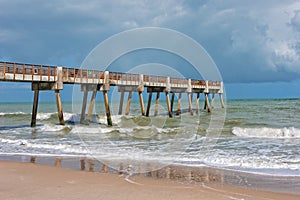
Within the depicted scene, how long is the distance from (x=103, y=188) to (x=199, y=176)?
8.01 feet

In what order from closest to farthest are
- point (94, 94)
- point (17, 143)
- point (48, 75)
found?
1. point (17, 143)
2. point (48, 75)
3. point (94, 94)

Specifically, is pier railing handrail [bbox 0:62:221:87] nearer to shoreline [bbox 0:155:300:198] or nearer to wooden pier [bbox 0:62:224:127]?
wooden pier [bbox 0:62:224:127]

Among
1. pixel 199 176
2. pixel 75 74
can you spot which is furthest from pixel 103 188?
pixel 75 74

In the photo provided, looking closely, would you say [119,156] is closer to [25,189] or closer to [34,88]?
[25,189]

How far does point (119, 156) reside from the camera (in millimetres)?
10305

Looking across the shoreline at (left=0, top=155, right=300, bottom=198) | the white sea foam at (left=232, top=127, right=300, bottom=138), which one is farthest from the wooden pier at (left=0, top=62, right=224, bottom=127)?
the white sea foam at (left=232, top=127, right=300, bottom=138)

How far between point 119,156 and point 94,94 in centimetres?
1267

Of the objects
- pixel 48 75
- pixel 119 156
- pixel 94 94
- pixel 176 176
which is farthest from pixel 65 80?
pixel 176 176

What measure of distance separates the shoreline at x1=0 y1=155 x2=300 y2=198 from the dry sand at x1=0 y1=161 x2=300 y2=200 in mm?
287

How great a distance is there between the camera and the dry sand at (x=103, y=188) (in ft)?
17.5

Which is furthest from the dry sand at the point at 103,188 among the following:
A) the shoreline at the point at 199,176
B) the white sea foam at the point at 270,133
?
A: the white sea foam at the point at 270,133

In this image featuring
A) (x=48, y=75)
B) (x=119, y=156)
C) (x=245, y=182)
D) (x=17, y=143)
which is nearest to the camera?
(x=245, y=182)

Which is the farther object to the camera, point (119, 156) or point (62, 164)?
point (119, 156)

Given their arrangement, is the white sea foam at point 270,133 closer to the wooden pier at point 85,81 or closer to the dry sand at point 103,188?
the wooden pier at point 85,81
